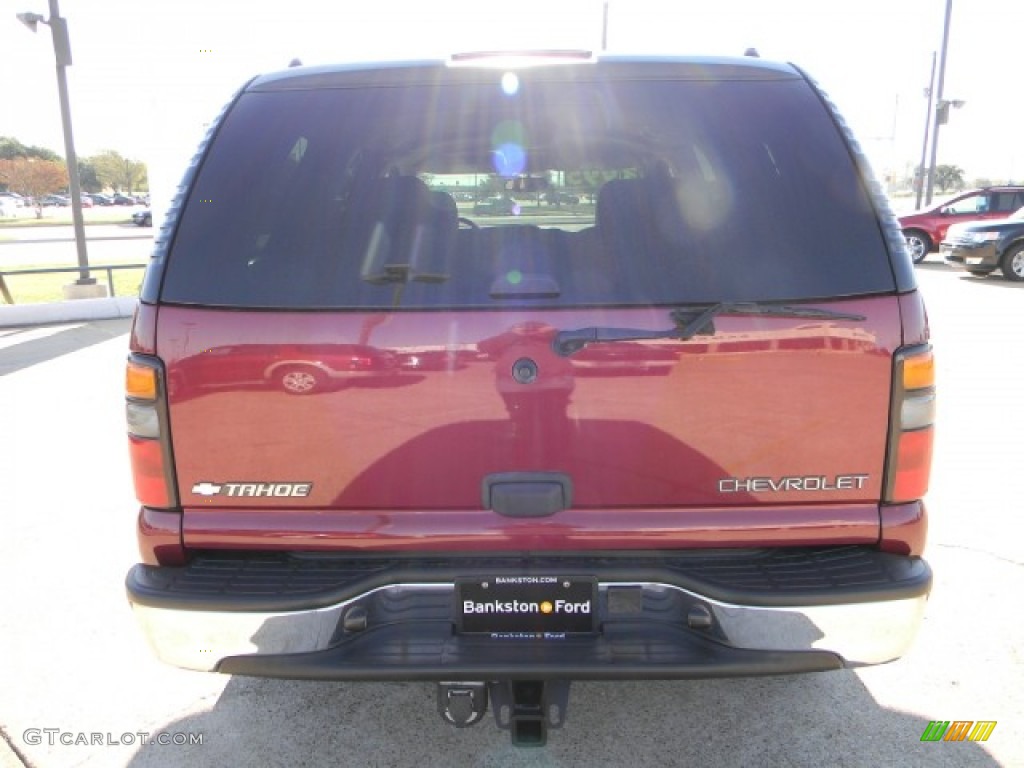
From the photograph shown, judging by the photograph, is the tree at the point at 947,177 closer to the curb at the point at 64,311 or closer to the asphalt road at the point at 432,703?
the curb at the point at 64,311

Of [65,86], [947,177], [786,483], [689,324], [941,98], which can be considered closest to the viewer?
[689,324]

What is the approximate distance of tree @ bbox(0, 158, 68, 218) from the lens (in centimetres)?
6391

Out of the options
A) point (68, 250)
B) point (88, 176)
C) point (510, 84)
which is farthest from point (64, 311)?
point (88, 176)

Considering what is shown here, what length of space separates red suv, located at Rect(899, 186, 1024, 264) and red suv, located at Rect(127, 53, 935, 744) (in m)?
17.2

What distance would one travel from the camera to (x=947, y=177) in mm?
82125

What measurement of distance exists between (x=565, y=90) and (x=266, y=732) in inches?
84.6

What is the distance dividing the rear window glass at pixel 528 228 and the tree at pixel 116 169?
86.4 m

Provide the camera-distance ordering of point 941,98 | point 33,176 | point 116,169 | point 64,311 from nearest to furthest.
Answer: point 64,311 → point 941,98 → point 33,176 → point 116,169

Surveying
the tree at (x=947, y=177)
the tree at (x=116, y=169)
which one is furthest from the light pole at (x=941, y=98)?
the tree at (x=116, y=169)

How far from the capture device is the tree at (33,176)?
63.9 meters

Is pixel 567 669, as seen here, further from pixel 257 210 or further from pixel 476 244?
pixel 257 210

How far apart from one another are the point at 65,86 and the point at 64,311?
10.5 ft

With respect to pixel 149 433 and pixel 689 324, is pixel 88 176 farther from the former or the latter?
pixel 689 324

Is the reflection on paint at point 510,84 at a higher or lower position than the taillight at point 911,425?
higher
